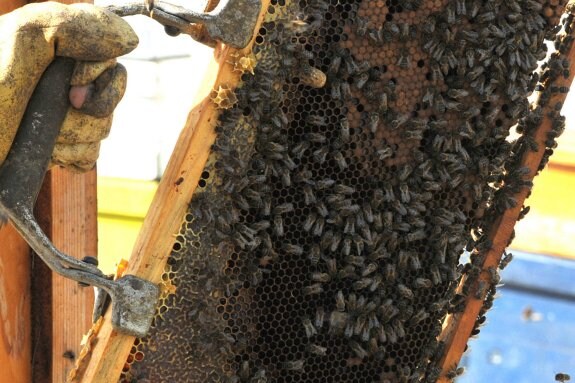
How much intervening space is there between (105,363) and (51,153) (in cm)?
79

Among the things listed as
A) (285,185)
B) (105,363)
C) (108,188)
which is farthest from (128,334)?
(108,188)

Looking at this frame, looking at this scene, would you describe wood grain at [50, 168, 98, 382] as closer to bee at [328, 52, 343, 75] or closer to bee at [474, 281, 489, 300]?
bee at [328, 52, 343, 75]

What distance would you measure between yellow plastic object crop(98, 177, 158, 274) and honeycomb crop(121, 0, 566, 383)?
5278mm

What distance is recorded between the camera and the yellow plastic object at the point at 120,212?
329 inches

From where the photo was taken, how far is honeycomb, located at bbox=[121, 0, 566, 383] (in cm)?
309

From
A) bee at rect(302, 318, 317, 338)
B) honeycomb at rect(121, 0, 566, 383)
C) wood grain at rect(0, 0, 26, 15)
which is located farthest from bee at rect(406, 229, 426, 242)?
wood grain at rect(0, 0, 26, 15)

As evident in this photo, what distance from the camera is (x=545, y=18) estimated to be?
3.39 m

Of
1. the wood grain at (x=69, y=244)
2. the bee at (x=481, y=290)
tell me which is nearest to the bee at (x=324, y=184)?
the bee at (x=481, y=290)

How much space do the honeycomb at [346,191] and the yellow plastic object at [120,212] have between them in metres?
5.28

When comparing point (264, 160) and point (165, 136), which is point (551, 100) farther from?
point (165, 136)

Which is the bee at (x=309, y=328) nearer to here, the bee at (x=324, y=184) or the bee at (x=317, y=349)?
the bee at (x=317, y=349)

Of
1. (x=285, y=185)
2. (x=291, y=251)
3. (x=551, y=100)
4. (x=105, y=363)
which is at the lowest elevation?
(x=105, y=363)

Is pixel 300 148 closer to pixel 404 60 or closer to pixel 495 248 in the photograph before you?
pixel 404 60

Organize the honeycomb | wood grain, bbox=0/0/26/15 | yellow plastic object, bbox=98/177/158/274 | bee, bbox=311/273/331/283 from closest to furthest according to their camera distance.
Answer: the honeycomb → bee, bbox=311/273/331/283 → wood grain, bbox=0/0/26/15 → yellow plastic object, bbox=98/177/158/274
